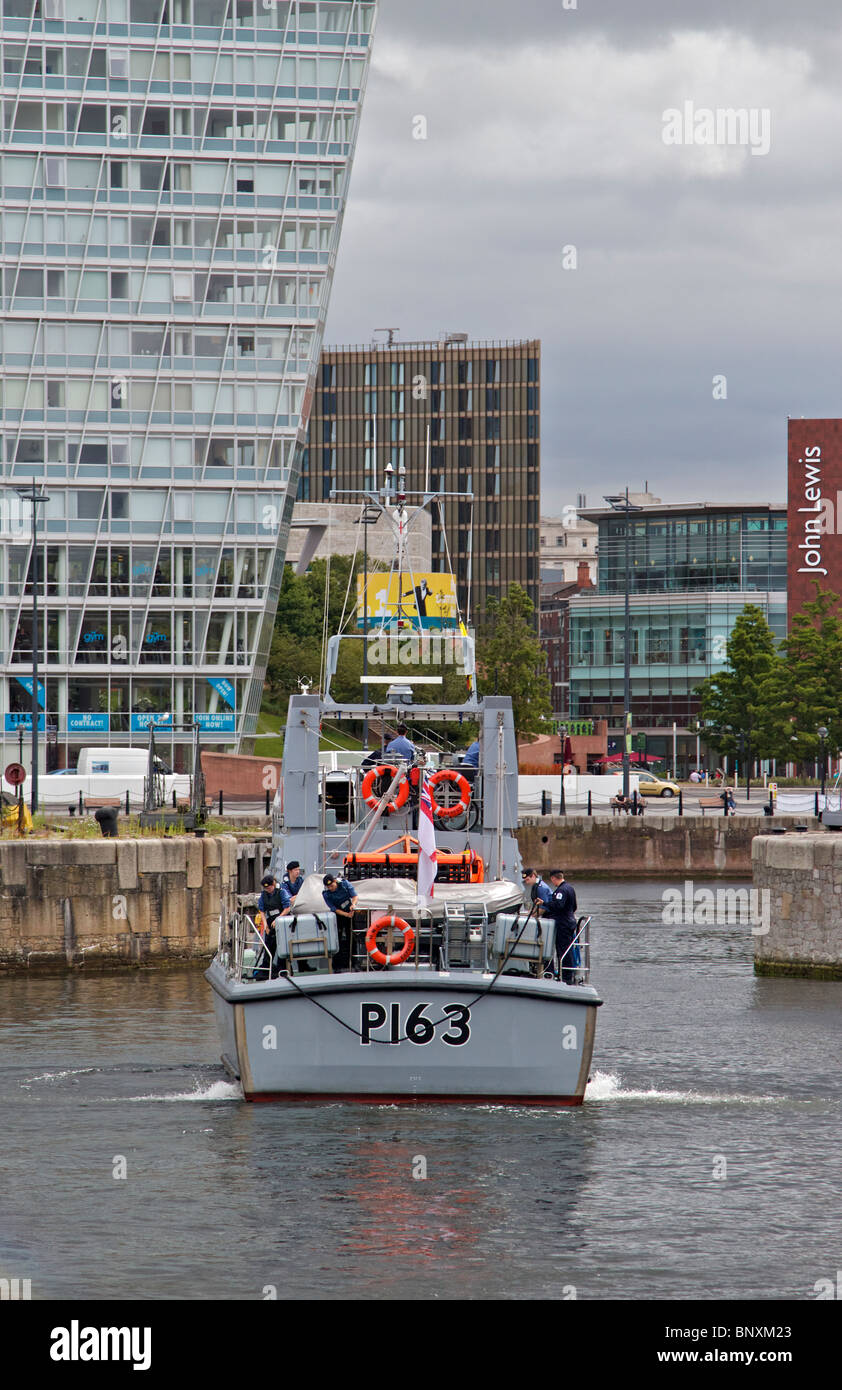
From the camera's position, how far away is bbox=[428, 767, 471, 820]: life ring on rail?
24.8 meters

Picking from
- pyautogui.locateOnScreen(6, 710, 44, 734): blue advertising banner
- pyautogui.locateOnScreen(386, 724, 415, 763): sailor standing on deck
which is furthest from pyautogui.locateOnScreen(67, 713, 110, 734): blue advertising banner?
pyautogui.locateOnScreen(386, 724, 415, 763): sailor standing on deck

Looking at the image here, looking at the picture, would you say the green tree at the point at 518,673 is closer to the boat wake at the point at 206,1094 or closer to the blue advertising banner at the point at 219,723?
the blue advertising banner at the point at 219,723

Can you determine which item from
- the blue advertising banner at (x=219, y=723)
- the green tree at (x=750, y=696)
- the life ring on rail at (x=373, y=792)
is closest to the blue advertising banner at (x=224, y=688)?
the blue advertising banner at (x=219, y=723)

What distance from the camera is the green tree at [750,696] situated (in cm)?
9062

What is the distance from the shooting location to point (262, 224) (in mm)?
83000

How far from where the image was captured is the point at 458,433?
171875 mm

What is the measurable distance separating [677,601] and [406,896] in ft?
392

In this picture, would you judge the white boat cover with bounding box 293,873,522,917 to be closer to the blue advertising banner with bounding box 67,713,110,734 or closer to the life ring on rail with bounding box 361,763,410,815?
the life ring on rail with bounding box 361,763,410,815

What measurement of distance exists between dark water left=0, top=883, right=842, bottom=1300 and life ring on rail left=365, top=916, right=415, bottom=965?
67.9 inches

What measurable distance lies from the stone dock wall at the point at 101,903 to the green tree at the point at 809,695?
186 ft

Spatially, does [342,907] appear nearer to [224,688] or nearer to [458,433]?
[224,688]
